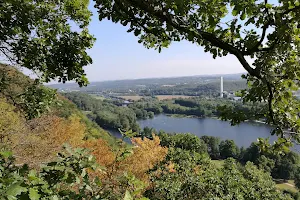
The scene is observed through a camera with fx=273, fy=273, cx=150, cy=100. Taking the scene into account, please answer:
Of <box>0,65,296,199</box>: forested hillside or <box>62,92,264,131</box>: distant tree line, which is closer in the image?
<box>0,65,296,199</box>: forested hillside

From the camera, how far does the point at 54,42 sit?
364cm

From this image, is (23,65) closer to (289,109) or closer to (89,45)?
(89,45)

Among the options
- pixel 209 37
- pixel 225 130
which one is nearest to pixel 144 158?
pixel 209 37

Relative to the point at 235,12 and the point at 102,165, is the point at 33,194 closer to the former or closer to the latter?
the point at 102,165

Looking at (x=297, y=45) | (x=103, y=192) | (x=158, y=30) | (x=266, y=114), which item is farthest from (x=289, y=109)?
(x=103, y=192)

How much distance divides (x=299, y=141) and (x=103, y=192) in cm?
164

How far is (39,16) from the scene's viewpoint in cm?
342

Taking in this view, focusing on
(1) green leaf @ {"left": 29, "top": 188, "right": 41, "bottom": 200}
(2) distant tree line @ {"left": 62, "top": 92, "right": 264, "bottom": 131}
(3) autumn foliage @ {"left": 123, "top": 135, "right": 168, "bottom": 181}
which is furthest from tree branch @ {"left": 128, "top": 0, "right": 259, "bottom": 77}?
(2) distant tree line @ {"left": 62, "top": 92, "right": 264, "bottom": 131}

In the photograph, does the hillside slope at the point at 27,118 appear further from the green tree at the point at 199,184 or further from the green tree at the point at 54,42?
the green tree at the point at 199,184

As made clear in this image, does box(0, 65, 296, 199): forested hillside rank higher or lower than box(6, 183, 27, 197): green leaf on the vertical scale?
lower

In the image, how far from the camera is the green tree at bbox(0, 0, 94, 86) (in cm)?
353

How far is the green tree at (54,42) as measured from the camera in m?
3.53

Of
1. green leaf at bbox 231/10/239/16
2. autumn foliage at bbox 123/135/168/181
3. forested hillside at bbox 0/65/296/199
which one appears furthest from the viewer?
autumn foliage at bbox 123/135/168/181

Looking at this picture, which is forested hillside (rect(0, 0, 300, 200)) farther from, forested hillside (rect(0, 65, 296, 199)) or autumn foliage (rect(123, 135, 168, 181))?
autumn foliage (rect(123, 135, 168, 181))
